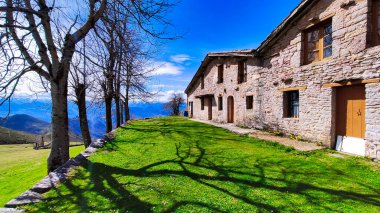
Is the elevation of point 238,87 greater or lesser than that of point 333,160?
greater

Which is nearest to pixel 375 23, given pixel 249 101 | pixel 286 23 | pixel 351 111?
pixel 351 111

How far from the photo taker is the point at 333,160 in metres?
6.95

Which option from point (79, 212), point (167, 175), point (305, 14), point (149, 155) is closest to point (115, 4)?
point (149, 155)

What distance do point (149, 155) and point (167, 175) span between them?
2.47 metres

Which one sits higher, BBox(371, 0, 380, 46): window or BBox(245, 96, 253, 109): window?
BBox(371, 0, 380, 46): window

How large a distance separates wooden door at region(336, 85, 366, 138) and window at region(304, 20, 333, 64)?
1.94 metres

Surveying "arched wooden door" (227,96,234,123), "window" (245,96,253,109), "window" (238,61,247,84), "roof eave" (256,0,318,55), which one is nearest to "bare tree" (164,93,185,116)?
"arched wooden door" (227,96,234,123)

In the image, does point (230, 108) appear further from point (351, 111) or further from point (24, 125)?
point (24, 125)

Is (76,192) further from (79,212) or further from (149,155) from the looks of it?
(149,155)

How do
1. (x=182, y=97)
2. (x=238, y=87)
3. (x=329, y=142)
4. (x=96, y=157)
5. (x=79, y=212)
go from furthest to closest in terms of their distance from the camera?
(x=182, y=97) < (x=238, y=87) < (x=329, y=142) < (x=96, y=157) < (x=79, y=212)

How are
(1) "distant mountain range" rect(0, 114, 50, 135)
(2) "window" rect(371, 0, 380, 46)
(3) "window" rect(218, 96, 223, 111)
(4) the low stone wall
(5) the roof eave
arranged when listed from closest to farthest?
(4) the low stone wall
(2) "window" rect(371, 0, 380, 46)
(5) the roof eave
(3) "window" rect(218, 96, 223, 111)
(1) "distant mountain range" rect(0, 114, 50, 135)

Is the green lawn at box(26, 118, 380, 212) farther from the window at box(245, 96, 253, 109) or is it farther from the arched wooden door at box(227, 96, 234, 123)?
the arched wooden door at box(227, 96, 234, 123)

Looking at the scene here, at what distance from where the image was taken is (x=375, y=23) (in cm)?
733

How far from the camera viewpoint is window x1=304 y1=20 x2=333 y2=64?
30.3 feet
